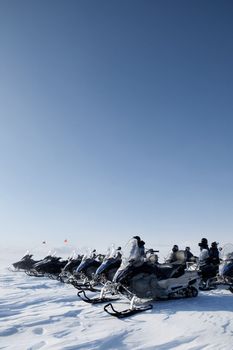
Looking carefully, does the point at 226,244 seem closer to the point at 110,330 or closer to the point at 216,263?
the point at 216,263

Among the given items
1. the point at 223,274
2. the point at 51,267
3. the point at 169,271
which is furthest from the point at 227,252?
the point at 51,267

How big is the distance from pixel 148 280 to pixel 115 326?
245 centimetres

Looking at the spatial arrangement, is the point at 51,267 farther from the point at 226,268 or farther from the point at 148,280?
the point at 148,280

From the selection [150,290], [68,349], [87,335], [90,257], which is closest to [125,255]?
[150,290]

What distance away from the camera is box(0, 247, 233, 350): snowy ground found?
4758 millimetres

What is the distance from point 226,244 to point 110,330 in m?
6.05

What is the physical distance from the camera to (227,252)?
10.2 metres

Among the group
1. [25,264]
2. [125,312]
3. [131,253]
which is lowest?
[125,312]

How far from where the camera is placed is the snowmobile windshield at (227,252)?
10.1 meters

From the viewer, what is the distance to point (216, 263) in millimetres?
11930

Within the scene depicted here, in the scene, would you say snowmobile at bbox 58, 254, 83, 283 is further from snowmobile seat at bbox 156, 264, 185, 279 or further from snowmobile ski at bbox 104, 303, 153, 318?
snowmobile ski at bbox 104, 303, 153, 318

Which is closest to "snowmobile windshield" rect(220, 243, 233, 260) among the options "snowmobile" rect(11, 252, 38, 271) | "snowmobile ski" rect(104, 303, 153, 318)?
"snowmobile ski" rect(104, 303, 153, 318)

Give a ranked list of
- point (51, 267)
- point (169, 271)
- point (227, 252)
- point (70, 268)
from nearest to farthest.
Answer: point (169, 271)
point (227, 252)
point (70, 268)
point (51, 267)

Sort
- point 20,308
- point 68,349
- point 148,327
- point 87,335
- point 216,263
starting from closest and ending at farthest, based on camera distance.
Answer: point 68,349, point 87,335, point 148,327, point 20,308, point 216,263
